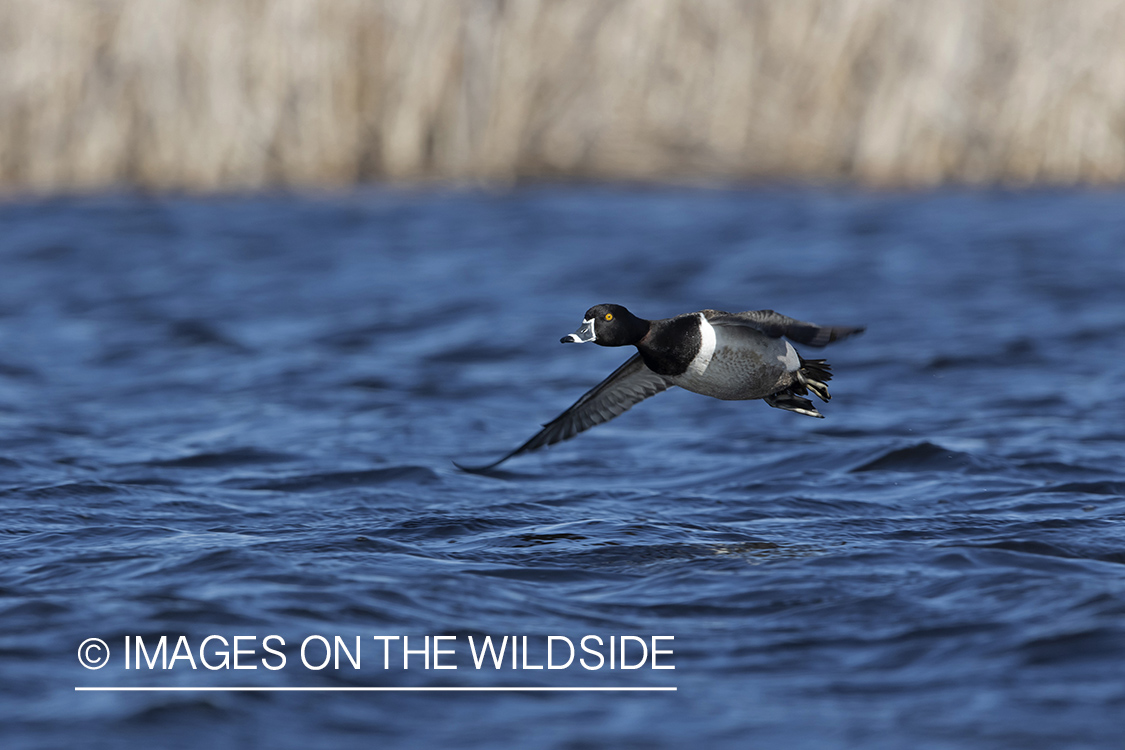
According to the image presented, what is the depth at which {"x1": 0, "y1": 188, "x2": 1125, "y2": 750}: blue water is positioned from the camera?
422cm

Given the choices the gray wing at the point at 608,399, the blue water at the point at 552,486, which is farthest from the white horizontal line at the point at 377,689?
the gray wing at the point at 608,399

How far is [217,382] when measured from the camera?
9.84 meters

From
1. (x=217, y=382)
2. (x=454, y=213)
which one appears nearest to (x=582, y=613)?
(x=217, y=382)

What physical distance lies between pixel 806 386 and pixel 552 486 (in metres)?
1.88

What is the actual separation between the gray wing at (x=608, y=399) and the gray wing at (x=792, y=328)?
2.51 feet

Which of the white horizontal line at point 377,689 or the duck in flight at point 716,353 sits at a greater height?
the duck in flight at point 716,353

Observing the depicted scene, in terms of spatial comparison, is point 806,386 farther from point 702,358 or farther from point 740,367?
point 702,358

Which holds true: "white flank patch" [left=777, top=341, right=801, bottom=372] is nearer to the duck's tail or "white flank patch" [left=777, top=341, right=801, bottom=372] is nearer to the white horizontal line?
the duck's tail

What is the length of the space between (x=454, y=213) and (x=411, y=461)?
8354mm

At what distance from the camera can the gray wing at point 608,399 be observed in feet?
20.6

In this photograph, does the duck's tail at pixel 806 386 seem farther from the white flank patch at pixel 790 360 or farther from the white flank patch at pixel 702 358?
the white flank patch at pixel 702 358

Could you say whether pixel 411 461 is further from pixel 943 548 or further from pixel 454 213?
pixel 454 213

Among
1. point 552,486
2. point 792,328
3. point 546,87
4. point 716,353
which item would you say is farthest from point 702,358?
point 546,87

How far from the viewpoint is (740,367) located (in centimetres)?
Answer: 562
